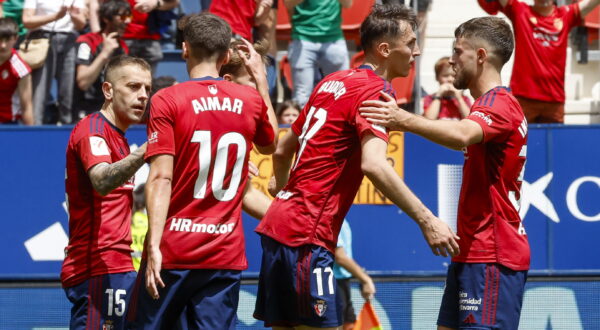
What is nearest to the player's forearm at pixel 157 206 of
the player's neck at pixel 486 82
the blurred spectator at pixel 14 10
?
the player's neck at pixel 486 82

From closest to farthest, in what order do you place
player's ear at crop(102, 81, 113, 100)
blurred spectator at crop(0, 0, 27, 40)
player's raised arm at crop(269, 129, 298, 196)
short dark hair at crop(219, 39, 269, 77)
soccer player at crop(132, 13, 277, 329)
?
1. soccer player at crop(132, 13, 277, 329)
2. player's raised arm at crop(269, 129, 298, 196)
3. short dark hair at crop(219, 39, 269, 77)
4. player's ear at crop(102, 81, 113, 100)
5. blurred spectator at crop(0, 0, 27, 40)

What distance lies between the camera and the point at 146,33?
10.2 metres

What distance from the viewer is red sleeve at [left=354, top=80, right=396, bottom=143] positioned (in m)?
5.17

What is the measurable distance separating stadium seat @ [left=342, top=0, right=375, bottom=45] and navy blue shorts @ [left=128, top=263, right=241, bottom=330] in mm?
5985

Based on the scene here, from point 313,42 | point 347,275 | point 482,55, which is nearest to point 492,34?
point 482,55

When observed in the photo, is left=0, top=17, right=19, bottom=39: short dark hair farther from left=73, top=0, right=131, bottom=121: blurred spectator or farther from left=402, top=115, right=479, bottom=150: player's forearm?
left=402, top=115, right=479, bottom=150: player's forearm

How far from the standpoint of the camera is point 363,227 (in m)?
8.66

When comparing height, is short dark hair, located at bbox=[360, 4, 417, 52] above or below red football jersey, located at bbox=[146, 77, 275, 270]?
above

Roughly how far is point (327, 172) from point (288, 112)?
3.76 metres

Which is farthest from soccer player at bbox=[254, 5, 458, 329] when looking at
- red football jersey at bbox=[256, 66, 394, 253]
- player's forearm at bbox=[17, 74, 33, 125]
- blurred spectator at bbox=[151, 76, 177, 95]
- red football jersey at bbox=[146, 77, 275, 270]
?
player's forearm at bbox=[17, 74, 33, 125]

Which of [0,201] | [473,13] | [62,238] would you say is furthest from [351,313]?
[473,13]

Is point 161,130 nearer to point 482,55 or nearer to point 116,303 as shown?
point 116,303

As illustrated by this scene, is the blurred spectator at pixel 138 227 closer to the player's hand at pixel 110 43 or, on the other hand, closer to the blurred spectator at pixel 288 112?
the blurred spectator at pixel 288 112

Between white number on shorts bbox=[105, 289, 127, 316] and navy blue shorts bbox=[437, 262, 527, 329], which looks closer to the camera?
navy blue shorts bbox=[437, 262, 527, 329]
